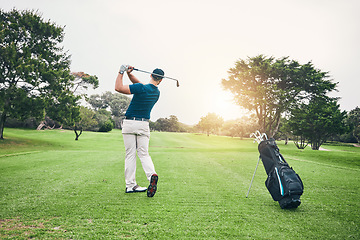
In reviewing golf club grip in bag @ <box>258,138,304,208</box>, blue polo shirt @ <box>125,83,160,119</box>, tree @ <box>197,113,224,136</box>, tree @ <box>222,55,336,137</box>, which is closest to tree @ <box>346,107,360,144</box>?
tree @ <box>222,55,336,137</box>

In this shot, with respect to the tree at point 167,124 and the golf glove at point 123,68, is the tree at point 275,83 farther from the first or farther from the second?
the tree at point 167,124

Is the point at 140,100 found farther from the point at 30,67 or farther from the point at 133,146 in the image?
the point at 30,67

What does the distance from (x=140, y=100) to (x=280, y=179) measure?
299 cm

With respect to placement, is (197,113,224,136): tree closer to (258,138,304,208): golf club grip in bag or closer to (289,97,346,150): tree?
(289,97,346,150): tree

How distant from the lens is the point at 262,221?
267 centimetres

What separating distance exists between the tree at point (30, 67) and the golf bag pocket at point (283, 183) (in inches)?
866

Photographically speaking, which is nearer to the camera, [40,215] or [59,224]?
[59,224]

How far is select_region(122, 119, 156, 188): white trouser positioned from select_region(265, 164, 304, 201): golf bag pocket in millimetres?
2236

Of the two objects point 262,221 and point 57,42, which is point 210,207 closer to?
point 262,221

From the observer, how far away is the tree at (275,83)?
25.3 m

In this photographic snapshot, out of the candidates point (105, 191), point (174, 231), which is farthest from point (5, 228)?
point (174, 231)

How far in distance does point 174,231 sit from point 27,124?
48222 millimetres

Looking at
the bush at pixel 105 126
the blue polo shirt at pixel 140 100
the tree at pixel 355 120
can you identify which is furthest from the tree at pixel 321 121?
the bush at pixel 105 126

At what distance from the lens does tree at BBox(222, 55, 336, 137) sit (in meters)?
25.3
